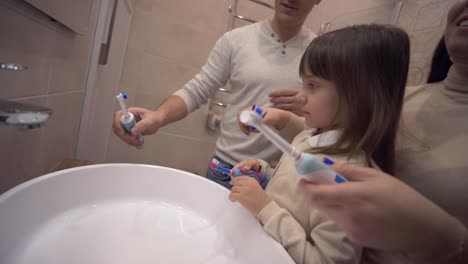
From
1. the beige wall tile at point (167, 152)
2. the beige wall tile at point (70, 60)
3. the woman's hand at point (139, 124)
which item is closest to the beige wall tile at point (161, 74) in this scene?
the beige wall tile at point (167, 152)

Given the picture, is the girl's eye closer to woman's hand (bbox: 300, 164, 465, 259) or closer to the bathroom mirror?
woman's hand (bbox: 300, 164, 465, 259)

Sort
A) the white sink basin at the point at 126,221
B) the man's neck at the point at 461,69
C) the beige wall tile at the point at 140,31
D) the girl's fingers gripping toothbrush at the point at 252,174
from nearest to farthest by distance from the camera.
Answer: the white sink basin at the point at 126,221 < the man's neck at the point at 461,69 < the girl's fingers gripping toothbrush at the point at 252,174 < the beige wall tile at the point at 140,31

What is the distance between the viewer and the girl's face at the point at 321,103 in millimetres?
460

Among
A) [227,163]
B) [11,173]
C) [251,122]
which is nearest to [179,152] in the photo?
[227,163]

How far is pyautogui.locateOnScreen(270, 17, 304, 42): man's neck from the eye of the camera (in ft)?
2.70

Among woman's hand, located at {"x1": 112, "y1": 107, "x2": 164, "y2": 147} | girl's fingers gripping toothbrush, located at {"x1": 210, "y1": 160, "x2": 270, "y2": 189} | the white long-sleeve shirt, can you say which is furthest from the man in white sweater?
girl's fingers gripping toothbrush, located at {"x1": 210, "y1": 160, "x2": 270, "y2": 189}

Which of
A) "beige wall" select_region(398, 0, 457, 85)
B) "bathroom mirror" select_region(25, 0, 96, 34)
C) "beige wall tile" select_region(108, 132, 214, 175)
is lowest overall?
"beige wall tile" select_region(108, 132, 214, 175)

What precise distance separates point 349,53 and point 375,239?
342mm

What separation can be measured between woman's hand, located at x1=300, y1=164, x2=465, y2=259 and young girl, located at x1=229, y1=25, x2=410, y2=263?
18cm

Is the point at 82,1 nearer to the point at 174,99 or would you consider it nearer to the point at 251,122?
the point at 174,99

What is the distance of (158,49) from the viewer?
4.90ft

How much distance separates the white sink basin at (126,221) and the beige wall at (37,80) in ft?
0.38

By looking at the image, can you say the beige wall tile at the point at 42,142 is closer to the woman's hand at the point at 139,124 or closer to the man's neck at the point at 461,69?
A: the woman's hand at the point at 139,124

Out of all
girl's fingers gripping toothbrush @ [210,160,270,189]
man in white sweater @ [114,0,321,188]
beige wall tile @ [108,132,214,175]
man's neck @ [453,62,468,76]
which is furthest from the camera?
beige wall tile @ [108,132,214,175]
